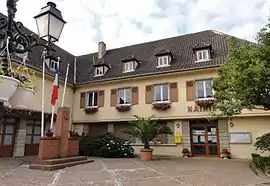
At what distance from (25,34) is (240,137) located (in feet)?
47.1

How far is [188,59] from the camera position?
17.1m

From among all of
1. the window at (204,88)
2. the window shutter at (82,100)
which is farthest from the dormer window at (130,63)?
the window at (204,88)

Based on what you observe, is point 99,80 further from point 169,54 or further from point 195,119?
point 195,119

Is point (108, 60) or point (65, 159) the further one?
point (108, 60)

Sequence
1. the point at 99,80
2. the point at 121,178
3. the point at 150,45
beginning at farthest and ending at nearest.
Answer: the point at 150,45
the point at 99,80
the point at 121,178

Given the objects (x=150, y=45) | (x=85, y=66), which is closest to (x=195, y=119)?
(x=150, y=45)

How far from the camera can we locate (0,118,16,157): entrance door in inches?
575

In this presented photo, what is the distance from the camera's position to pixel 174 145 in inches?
635

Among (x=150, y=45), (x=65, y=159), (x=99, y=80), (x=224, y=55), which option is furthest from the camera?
(x=150, y=45)

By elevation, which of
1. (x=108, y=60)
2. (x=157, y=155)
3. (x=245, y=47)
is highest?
(x=108, y=60)

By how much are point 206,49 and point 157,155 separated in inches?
321

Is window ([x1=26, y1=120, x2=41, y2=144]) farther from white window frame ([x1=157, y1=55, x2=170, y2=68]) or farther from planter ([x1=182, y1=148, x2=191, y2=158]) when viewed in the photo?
planter ([x1=182, y1=148, x2=191, y2=158])

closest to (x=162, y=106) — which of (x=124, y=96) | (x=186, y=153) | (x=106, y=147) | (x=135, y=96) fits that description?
(x=135, y=96)

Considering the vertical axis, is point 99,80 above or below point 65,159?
above
